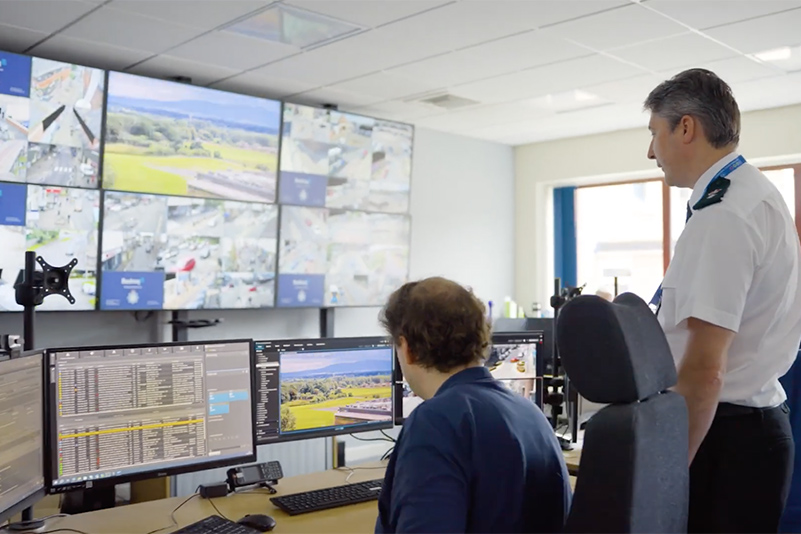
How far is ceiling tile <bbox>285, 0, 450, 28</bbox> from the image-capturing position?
327cm

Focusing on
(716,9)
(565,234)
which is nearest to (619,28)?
(716,9)

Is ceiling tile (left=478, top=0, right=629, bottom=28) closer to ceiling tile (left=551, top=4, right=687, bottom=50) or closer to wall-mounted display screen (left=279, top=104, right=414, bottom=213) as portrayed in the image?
ceiling tile (left=551, top=4, right=687, bottom=50)

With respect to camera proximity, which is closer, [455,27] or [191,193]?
[455,27]

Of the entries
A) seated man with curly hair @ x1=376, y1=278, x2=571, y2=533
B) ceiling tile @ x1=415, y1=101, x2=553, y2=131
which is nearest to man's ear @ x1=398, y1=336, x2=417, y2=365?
seated man with curly hair @ x1=376, y1=278, x2=571, y2=533

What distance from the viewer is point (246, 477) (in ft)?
7.36

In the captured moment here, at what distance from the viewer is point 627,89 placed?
15.3ft

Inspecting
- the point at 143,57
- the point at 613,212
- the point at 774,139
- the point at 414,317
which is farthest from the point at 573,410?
the point at 613,212

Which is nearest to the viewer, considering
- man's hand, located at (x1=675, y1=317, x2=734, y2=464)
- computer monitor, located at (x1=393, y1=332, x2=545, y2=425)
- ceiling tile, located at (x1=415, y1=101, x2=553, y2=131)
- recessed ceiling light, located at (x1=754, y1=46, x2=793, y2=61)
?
man's hand, located at (x1=675, y1=317, x2=734, y2=464)

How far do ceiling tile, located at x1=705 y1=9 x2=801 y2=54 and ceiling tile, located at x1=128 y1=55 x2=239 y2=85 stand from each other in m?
2.55

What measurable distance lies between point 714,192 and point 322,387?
4.40ft

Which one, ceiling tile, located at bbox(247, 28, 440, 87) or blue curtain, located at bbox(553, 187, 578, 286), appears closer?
ceiling tile, located at bbox(247, 28, 440, 87)

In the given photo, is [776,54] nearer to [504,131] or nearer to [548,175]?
[504,131]

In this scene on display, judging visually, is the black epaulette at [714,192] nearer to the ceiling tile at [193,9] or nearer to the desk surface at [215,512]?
the desk surface at [215,512]

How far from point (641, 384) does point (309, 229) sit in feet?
12.4
